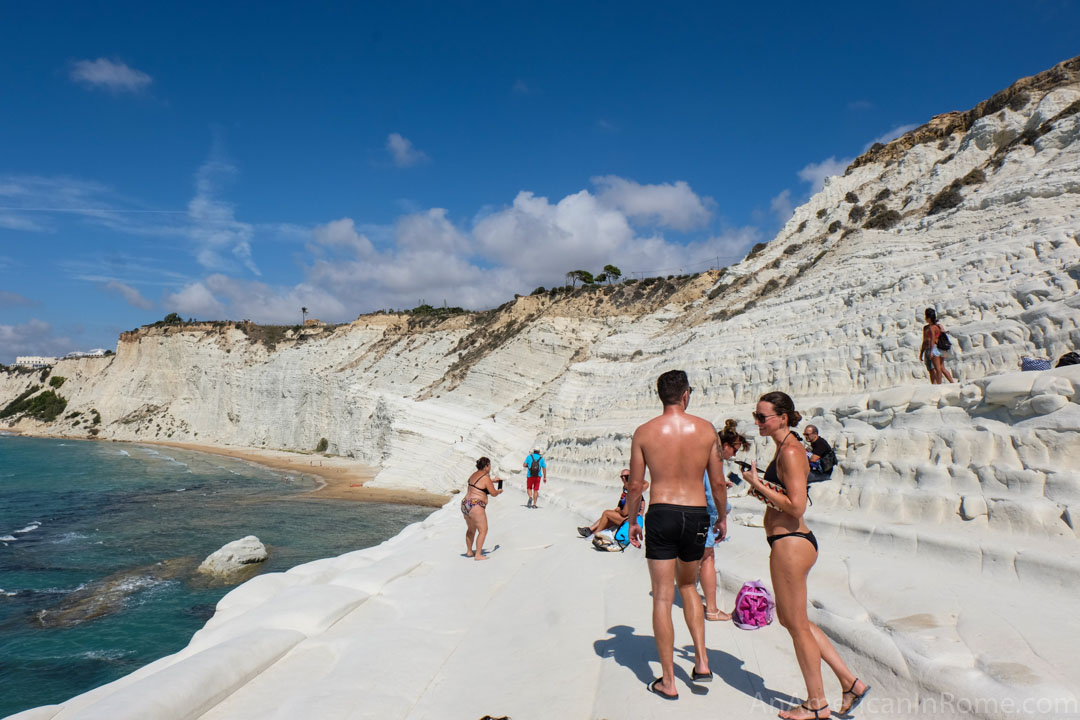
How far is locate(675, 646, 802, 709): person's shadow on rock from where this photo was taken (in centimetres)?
330

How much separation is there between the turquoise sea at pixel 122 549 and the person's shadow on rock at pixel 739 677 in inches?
315

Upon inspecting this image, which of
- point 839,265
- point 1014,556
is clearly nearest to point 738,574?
point 1014,556

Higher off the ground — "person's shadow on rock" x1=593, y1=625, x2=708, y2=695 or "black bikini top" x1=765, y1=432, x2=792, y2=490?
"black bikini top" x1=765, y1=432, x2=792, y2=490

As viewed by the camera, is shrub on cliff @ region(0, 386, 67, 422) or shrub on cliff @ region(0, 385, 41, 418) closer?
shrub on cliff @ region(0, 386, 67, 422)

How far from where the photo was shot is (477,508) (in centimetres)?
804

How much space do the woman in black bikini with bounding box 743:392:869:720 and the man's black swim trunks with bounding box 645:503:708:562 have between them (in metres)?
0.38

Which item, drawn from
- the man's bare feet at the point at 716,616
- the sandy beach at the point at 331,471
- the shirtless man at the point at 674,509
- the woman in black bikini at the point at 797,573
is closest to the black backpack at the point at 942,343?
the man's bare feet at the point at 716,616

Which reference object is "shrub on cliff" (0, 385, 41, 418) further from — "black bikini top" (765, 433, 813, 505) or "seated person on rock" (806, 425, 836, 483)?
"black bikini top" (765, 433, 813, 505)

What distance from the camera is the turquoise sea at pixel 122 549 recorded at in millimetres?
8578

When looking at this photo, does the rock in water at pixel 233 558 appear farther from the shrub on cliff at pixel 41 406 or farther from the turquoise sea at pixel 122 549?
the shrub on cliff at pixel 41 406

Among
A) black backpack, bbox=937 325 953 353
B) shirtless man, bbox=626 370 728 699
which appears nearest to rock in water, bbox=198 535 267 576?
shirtless man, bbox=626 370 728 699

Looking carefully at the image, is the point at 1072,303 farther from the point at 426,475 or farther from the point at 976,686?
the point at 426,475

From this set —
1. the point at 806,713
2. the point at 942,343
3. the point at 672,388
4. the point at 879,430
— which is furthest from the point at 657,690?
the point at 942,343

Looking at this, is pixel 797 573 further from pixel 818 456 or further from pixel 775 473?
pixel 818 456
